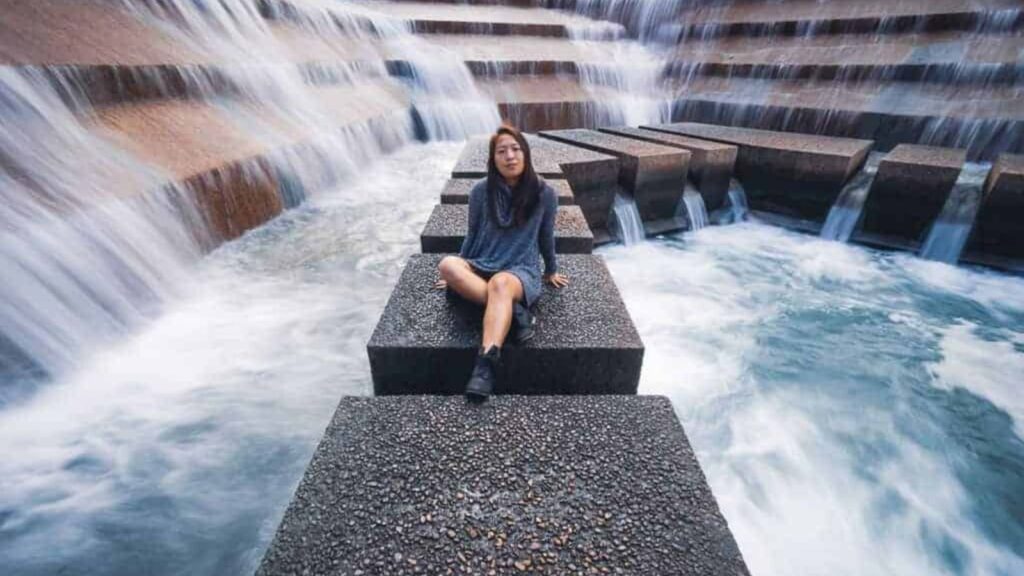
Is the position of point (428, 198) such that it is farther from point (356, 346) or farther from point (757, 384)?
point (757, 384)

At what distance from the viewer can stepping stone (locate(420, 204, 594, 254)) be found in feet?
10.7

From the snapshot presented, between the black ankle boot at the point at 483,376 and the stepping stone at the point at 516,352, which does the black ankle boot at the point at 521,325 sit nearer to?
the stepping stone at the point at 516,352

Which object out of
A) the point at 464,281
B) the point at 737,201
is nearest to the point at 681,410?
the point at 464,281

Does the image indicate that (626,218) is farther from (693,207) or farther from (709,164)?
(709,164)

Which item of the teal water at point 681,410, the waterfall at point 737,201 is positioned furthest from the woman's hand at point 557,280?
the waterfall at point 737,201

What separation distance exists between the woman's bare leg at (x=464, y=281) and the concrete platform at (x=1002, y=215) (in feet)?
18.8

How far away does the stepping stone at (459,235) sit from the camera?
10.7ft

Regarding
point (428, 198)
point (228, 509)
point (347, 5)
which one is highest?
point (347, 5)

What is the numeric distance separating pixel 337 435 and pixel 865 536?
2741 mm

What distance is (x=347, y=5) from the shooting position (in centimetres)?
1030

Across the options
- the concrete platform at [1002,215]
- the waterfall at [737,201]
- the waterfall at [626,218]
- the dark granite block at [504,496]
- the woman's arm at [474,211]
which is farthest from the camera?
the waterfall at [737,201]

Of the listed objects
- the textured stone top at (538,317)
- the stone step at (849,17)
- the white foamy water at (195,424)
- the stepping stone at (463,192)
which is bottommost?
the white foamy water at (195,424)

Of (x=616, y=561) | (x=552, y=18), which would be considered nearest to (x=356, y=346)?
(x=616, y=561)

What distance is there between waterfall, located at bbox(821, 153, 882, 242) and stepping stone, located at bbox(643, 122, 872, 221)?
0.31 feet
